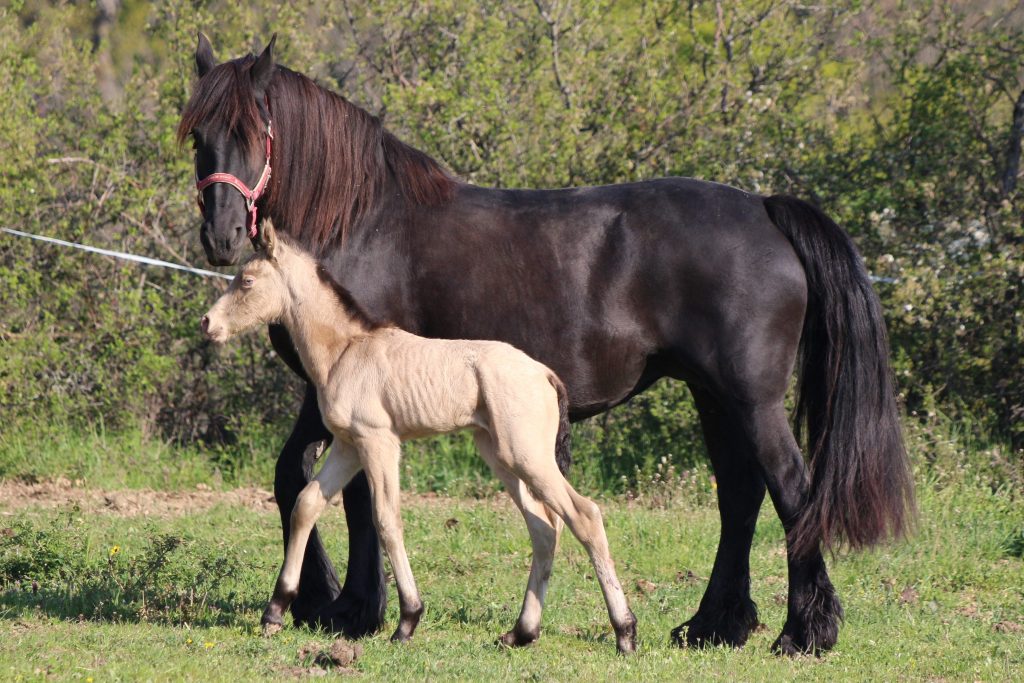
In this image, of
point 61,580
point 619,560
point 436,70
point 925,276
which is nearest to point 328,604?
point 61,580

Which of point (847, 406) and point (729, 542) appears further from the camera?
point (729, 542)

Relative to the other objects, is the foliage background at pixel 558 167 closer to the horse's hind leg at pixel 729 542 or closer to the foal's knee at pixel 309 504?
the horse's hind leg at pixel 729 542

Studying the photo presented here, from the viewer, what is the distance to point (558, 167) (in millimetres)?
10297

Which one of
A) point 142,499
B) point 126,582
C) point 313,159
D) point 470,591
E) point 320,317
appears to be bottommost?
point 142,499

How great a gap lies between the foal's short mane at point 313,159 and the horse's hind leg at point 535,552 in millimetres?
1139

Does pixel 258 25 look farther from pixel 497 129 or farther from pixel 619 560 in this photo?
pixel 619 560

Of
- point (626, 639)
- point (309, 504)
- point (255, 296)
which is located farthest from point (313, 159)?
point (626, 639)

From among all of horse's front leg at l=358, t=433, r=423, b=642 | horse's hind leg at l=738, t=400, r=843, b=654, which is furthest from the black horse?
horse's front leg at l=358, t=433, r=423, b=642

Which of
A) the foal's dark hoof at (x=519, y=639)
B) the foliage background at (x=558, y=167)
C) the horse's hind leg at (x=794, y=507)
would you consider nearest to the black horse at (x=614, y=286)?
the horse's hind leg at (x=794, y=507)

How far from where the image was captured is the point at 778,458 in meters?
5.18

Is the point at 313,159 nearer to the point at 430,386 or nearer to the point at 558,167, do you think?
the point at 430,386

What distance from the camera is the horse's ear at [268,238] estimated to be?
16.7 ft

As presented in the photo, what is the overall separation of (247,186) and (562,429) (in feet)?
5.54

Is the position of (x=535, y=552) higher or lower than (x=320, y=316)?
lower
